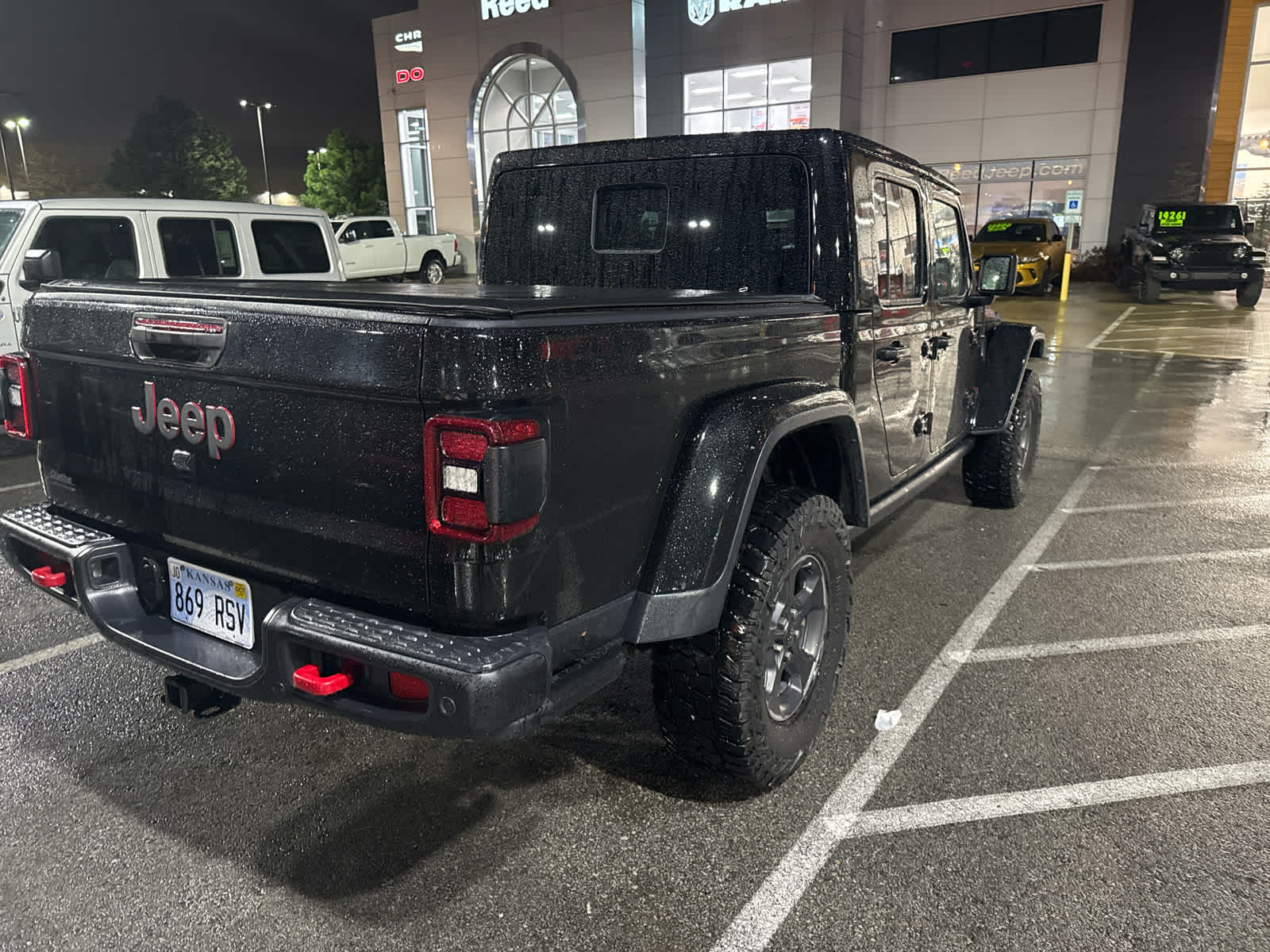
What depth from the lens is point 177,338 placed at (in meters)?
2.29

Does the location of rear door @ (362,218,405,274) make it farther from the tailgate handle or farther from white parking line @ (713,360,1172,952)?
the tailgate handle

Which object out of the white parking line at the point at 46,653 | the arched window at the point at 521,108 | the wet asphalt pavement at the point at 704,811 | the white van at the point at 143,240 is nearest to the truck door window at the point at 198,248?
the white van at the point at 143,240

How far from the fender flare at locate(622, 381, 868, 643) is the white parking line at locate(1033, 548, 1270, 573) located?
9.80ft

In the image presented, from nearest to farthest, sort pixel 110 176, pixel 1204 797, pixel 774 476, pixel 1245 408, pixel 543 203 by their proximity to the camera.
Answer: pixel 1204 797, pixel 774 476, pixel 543 203, pixel 1245 408, pixel 110 176

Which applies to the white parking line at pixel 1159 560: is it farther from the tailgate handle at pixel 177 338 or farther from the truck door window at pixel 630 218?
the tailgate handle at pixel 177 338

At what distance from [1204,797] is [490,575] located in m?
2.35

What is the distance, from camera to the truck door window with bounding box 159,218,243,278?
7.93 m

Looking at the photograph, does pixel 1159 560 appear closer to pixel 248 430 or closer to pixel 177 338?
pixel 248 430

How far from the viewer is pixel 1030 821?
265 centimetres

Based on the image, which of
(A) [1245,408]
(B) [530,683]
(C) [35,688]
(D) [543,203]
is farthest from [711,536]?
(A) [1245,408]

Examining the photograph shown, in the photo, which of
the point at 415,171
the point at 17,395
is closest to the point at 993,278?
the point at 17,395

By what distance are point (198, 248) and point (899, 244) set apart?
683 cm

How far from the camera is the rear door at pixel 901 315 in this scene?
3.56 metres

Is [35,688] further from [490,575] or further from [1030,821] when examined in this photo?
[1030,821]
